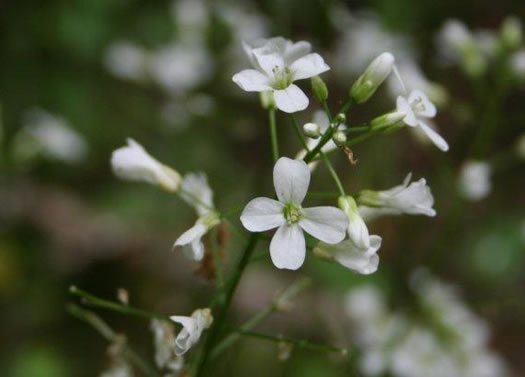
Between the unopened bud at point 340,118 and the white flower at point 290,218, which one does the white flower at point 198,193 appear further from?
the unopened bud at point 340,118

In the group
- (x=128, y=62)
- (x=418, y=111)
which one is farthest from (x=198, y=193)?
(x=128, y=62)

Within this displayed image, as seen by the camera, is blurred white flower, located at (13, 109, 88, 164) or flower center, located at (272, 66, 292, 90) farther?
blurred white flower, located at (13, 109, 88, 164)

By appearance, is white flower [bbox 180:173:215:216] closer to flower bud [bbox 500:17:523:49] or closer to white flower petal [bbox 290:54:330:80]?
white flower petal [bbox 290:54:330:80]

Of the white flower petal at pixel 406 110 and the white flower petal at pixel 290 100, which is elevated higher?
the white flower petal at pixel 290 100

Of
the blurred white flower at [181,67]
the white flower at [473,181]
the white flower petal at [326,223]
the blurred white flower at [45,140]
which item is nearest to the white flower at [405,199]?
the white flower petal at [326,223]

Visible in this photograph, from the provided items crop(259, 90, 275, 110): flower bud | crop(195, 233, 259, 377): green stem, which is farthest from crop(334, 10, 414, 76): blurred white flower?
crop(195, 233, 259, 377): green stem

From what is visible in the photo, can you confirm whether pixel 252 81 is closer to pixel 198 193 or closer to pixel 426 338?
pixel 198 193
